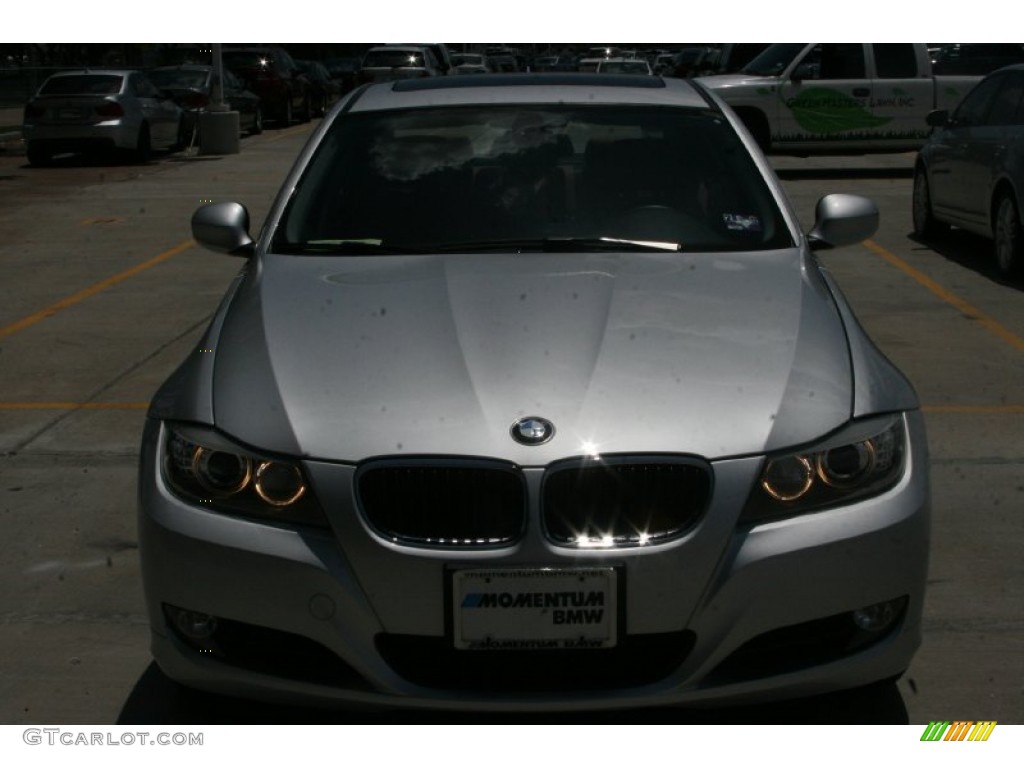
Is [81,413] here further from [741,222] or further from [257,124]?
[257,124]

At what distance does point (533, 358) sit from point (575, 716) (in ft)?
2.74

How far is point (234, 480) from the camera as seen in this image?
11.9ft

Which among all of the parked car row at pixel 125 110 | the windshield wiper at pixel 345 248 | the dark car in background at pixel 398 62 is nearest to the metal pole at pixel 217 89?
the parked car row at pixel 125 110

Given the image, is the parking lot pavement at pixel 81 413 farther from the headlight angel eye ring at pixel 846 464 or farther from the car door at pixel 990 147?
the car door at pixel 990 147

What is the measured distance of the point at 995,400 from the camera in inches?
306

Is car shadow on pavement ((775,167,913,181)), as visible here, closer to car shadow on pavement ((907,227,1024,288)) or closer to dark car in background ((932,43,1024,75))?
dark car in background ((932,43,1024,75))

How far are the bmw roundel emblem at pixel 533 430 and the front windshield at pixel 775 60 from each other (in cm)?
1795

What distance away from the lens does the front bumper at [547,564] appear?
3.40 meters

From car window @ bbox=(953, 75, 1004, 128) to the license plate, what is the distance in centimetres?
1004

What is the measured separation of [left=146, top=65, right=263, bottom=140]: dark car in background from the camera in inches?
1099

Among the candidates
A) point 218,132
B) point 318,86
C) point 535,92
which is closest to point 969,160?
point 535,92

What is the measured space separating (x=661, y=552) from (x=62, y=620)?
2.23 m

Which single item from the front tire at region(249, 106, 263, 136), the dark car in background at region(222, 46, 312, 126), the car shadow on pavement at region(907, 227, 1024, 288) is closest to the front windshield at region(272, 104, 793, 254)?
the car shadow on pavement at region(907, 227, 1024, 288)

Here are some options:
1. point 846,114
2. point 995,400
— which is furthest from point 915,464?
point 846,114
